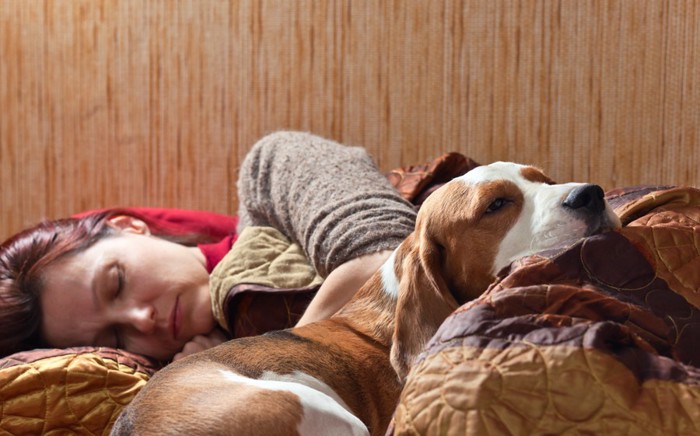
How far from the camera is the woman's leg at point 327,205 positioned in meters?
1.93

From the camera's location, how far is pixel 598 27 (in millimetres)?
2336

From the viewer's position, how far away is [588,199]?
1.43 meters

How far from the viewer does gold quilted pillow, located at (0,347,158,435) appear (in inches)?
67.4

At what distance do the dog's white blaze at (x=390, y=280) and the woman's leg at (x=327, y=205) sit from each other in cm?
18

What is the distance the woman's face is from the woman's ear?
0.20m

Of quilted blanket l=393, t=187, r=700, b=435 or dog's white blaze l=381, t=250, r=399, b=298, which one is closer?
quilted blanket l=393, t=187, r=700, b=435

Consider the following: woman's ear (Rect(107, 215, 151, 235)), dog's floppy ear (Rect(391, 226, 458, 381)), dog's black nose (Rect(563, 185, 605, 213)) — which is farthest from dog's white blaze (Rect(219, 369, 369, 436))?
woman's ear (Rect(107, 215, 151, 235))

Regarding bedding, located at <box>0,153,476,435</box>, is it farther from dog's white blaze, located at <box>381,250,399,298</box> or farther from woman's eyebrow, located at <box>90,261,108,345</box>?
dog's white blaze, located at <box>381,250,399,298</box>

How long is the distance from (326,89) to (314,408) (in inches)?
54.1

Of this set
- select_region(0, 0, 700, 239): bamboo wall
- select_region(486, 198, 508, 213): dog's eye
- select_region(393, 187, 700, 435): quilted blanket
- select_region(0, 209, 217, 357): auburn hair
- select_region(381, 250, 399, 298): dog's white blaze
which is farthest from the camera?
select_region(0, 0, 700, 239): bamboo wall

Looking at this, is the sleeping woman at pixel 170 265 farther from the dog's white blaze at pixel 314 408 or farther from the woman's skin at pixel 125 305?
the dog's white blaze at pixel 314 408

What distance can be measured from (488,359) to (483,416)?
0.08 meters

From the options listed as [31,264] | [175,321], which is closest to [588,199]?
[175,321]

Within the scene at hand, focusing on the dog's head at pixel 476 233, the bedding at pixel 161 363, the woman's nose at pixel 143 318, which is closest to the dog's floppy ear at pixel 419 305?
the dog's head at pixel 476 233
